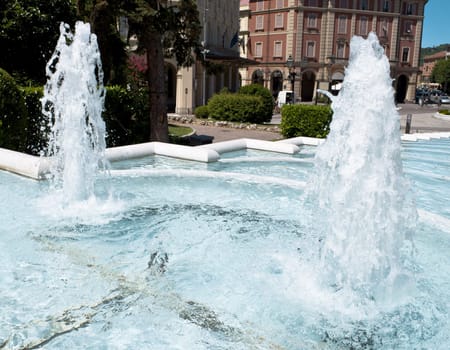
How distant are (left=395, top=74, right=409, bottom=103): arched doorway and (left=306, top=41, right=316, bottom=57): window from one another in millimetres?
12724

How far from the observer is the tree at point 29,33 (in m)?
13.8

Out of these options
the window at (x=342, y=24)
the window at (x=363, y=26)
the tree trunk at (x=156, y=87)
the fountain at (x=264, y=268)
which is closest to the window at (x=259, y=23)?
the window at (x=342, y=24)

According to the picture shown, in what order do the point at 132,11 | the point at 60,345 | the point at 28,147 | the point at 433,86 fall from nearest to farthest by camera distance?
1. the point at 60,345
2. the point at 28,147
3. the point at 132,11
4. the point at 433,86

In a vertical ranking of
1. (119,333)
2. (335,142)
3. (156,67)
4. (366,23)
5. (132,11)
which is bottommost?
(119,333)

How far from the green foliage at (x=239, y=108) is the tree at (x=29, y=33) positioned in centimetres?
1082

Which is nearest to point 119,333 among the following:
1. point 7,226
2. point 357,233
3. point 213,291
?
point 213,291

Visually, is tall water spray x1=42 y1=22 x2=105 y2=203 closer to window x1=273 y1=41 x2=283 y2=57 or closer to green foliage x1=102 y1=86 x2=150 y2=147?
green foliage x1=102 y1=86 x2=150 y2=147

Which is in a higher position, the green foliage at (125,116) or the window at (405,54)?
the window at (405,54)

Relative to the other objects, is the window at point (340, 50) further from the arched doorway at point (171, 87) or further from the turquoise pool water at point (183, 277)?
the turquoise pool water at point (183, 277)

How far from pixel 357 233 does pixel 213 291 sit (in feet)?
4.46

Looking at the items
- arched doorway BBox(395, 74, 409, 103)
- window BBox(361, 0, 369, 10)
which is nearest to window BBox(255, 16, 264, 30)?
window BBox(361, 0, 369, 10)

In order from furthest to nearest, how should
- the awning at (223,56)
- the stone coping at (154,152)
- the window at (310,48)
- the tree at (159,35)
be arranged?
the window at (310,48) < the awning at (223,56) < the tree at (159,35) < the stone coping at (154,152)

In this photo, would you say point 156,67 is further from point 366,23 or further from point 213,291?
point 366,23

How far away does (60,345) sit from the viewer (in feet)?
10.8
